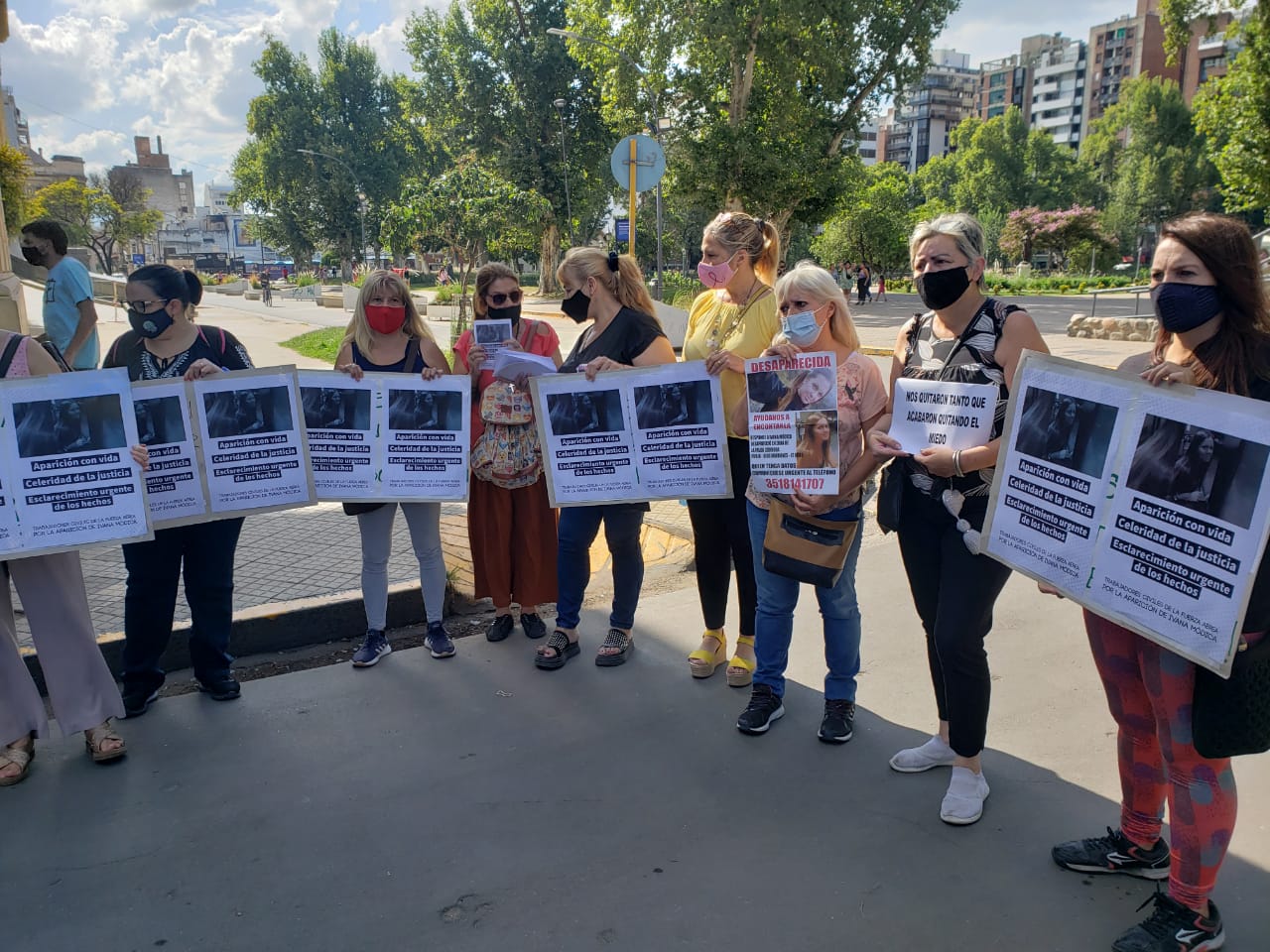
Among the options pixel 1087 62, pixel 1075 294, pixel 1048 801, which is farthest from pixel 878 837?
pixel 1087 62

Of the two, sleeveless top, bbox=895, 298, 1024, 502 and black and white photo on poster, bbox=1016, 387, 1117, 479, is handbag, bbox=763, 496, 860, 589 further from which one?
black and white photo on poster, bbox=1016, 387, 1117, 479

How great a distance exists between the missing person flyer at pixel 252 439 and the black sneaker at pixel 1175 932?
3540 mm

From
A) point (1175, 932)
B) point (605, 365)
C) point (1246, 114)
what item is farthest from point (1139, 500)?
point (1246, 114)

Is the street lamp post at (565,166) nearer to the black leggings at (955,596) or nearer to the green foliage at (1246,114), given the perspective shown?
the green foliage at (1246,114)

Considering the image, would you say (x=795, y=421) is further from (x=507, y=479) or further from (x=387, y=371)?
(x=387, y=371)

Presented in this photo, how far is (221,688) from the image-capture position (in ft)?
13.9

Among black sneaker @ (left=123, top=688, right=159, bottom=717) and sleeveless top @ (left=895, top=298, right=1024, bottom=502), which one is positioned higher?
sleeveless top @ (left=895, top=298, right=1024, bottom=502)

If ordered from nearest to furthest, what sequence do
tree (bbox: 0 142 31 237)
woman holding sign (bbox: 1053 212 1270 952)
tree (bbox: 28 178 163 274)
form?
1. woman holding sign (bbox: 1053 212 1270 952)
2. tree (bbox: 0 142 31 237)
3. tree (bbox: 28 178 163 274)

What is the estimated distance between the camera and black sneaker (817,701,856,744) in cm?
384

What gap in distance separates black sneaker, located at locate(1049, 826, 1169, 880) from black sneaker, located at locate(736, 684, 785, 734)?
1250 mm

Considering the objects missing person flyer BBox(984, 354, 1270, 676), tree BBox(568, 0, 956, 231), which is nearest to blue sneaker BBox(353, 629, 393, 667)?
missing person flyer BBox(984, 354, 1270, 676)

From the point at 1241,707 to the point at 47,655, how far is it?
158 inches

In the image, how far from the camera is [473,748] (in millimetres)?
3812

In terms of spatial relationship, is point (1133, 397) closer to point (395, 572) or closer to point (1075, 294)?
point (395, 572)
